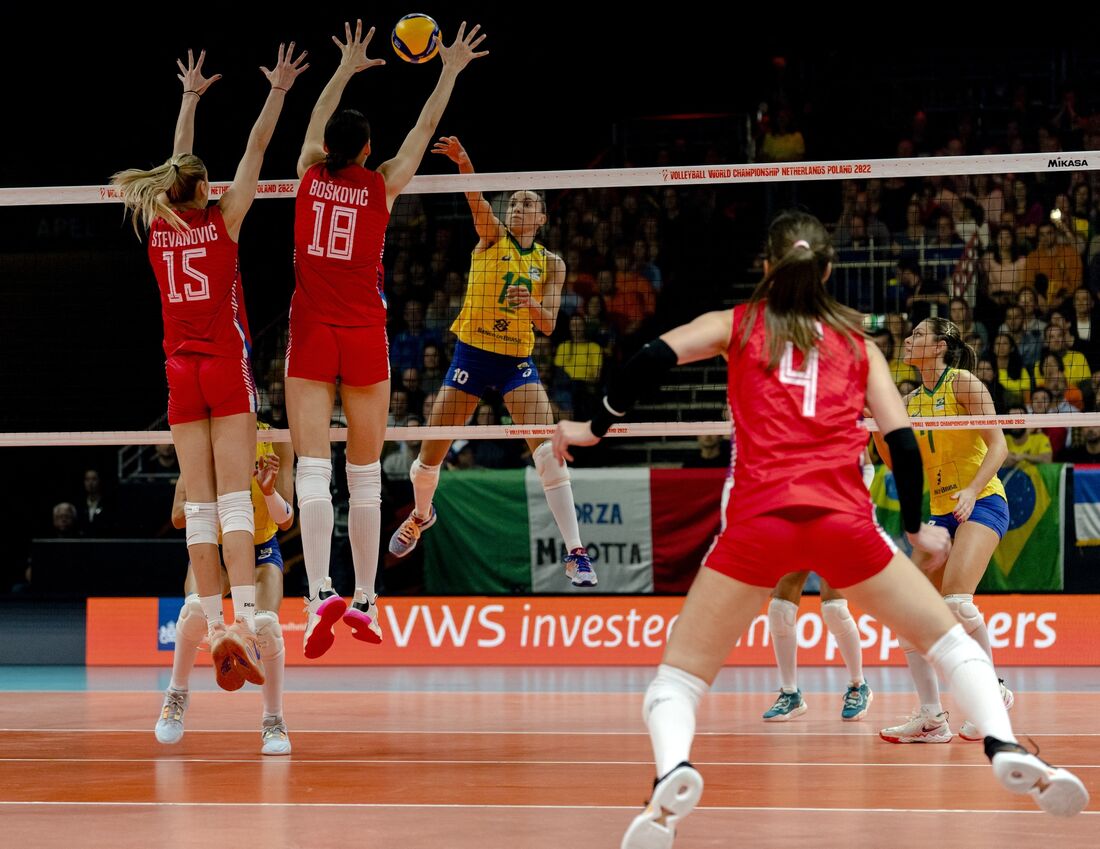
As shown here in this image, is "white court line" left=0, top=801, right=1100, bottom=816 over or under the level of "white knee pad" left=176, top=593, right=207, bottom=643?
under

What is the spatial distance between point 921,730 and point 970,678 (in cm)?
363

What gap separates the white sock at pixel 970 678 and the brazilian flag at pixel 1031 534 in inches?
330

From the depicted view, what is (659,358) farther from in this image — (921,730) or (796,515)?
(921,730)

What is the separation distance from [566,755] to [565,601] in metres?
5.37

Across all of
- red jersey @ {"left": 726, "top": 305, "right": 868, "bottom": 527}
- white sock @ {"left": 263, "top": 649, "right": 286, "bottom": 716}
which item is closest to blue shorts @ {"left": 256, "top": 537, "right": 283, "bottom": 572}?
white sock @ {"left": 263, "top": 649, "right": 286, "bottom": 716}

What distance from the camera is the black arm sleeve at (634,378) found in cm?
476

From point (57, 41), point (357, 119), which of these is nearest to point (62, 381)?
point (57, 41)

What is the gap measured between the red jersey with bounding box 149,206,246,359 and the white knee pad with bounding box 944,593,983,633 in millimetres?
4285

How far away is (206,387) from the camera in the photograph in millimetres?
7219

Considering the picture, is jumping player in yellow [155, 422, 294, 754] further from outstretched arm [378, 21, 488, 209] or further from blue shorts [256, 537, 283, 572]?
outstretched arm [378, 21, 488, 209]

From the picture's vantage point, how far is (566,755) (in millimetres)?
7609

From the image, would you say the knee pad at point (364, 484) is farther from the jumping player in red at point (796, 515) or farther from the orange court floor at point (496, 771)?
the jumping player in red at point (796, 515)

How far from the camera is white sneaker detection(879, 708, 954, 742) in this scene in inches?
314

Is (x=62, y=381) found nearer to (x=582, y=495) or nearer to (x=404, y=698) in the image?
(x=582, y=495)
